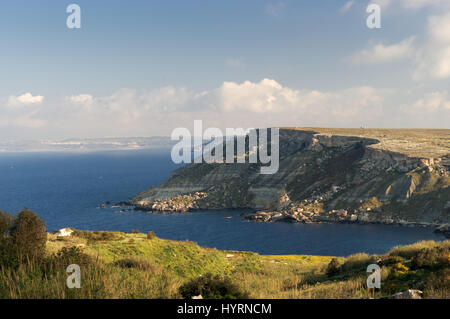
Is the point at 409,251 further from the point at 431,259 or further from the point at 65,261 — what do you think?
the point at 65,261

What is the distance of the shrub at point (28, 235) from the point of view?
13969mm

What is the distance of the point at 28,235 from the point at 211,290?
986cm

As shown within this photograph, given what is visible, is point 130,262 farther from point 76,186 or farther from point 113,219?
point 76,186

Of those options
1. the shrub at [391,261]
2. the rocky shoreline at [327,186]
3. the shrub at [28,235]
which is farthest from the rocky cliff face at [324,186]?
the shrub at [28,235]

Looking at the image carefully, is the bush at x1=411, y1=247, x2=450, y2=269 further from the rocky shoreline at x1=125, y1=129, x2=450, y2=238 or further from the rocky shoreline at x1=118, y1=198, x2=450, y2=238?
the rocky shoreline at x1=125, y1=129, x2=450, y2=238

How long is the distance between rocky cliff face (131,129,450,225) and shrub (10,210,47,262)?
263ft

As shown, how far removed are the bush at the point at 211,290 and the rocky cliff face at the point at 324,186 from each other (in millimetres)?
81086

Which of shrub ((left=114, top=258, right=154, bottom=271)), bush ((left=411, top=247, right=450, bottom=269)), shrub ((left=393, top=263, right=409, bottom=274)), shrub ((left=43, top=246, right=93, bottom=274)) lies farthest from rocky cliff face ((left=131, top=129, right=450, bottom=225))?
shrub ((left=43, top=246, right=93, bottom=274))

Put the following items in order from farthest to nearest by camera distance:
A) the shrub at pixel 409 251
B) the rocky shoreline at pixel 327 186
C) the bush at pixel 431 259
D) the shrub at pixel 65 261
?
1. the rocky shoreline at pixel 327 186
2. the shrub at pixel 409 251
3. the bush at pixel 431 259
4. the shrub at pixel 65 261

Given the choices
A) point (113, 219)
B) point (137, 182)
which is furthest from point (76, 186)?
point (113, 219)

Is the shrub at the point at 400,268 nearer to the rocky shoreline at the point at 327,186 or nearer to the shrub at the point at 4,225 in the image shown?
the shrub at the point at 4,225

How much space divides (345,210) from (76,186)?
128724 millimetres

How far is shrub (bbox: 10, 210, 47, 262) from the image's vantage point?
13969 mm
